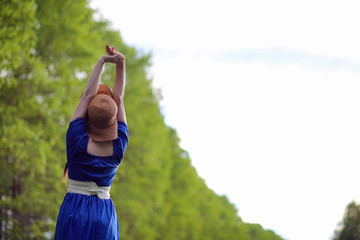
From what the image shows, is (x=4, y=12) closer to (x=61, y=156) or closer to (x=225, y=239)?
(x=61, y=156)

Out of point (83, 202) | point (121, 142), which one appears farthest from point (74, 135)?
point (83, 202)

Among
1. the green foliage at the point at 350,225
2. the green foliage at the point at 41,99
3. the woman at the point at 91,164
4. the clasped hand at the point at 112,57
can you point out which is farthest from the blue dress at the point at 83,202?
the green foliage at the point at 350,225

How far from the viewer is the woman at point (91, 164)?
3016 mm

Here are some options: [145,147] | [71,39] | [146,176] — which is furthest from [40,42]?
[146,176]

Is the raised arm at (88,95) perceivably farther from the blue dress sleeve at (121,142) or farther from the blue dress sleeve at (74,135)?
the blue dress sleeve at (121,142)

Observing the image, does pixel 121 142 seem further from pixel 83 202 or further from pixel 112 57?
pixel 112 57

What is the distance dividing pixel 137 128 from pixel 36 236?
25.0ft

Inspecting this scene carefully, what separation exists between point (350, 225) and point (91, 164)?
114 ft

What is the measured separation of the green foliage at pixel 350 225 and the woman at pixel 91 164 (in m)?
33.7

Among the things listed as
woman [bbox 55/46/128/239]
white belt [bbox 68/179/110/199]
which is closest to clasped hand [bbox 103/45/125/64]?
woman [bbox 55/46/128/239]

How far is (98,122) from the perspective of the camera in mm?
3062

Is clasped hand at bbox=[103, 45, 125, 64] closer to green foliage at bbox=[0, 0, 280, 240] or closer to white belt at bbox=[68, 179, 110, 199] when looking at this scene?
white belt at bbox=[68, 179, 110, 199]

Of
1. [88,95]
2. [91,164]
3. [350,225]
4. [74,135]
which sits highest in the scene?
[350,225]

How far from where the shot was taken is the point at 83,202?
10.1ft
